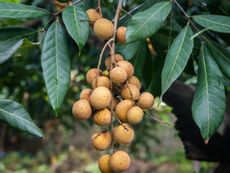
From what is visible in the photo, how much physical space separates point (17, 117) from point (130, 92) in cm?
25

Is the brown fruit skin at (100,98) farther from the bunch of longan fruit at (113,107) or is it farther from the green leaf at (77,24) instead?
the green leaf at (77,24)

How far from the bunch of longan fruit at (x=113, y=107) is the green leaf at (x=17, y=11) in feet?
0.52

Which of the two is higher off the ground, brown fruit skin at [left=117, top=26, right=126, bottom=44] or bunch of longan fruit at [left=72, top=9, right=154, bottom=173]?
brown fruit skin at [left=117, top=26, right=126, bottom=44]

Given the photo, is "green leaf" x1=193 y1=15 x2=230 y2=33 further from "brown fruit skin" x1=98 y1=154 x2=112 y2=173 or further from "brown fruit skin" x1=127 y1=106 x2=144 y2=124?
"brown fruit skin" x1=98 y1=154 x2=112 y2=173

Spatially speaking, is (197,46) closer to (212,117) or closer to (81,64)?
(212,117)

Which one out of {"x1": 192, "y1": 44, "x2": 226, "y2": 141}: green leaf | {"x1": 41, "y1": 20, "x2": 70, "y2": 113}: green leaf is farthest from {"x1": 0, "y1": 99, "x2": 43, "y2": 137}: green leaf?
{"x1": 192, "y1": 44, "x2": 226, "y2": 141}: green leaf

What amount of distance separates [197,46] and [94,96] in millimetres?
324

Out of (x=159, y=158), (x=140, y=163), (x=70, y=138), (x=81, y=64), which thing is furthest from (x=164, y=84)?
(x=70, y=138)

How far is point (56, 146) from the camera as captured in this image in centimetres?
507

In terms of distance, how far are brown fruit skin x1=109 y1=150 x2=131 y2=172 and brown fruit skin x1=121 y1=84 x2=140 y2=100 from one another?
0.11 metres

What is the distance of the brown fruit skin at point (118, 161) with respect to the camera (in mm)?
864

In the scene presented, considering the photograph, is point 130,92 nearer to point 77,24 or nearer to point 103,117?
point 103,117

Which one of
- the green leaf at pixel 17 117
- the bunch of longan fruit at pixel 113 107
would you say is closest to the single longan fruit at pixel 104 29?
the bunch of longan fruit at pixel 113 107

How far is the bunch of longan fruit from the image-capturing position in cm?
87
